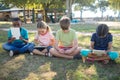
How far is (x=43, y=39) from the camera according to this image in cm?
848

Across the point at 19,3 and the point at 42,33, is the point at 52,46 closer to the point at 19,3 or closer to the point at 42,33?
the point at 42,33

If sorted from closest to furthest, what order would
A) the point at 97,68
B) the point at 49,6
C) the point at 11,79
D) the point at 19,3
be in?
1. the point at 11,79
2. the point at 97,68
3. the point at 19,3
4. the point at 49,6

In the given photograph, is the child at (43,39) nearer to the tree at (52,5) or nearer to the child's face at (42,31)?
the child's face at (42,31)

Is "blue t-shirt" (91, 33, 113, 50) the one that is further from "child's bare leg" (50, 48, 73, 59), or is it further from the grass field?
"child's bare leg" (50, 48, 73, 59)

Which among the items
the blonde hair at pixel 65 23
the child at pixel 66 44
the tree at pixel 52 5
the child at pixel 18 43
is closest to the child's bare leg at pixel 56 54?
the child at pixel 66 44

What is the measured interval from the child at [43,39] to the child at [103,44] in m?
1.30

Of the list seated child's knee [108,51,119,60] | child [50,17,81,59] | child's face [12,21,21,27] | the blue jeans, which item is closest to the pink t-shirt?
the blue jeans

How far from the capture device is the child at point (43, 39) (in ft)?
26.9

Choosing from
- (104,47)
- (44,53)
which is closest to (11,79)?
(44,53)

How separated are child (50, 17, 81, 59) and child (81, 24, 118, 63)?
0.45 m

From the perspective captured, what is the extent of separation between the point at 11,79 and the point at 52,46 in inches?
89.2

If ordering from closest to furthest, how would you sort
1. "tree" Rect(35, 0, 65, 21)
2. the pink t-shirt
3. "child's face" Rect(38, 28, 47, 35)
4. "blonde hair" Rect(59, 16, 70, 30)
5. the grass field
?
the grass field
"blonde hair" Rect(59, 16, 70, 30)
"child's face" Rect(38, 28, 47, 35)
the pink t-shirt
"tree" Rect(35, 0, 65, 21)

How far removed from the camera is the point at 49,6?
153ft

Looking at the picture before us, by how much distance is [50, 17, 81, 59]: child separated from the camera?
25.3 ft
